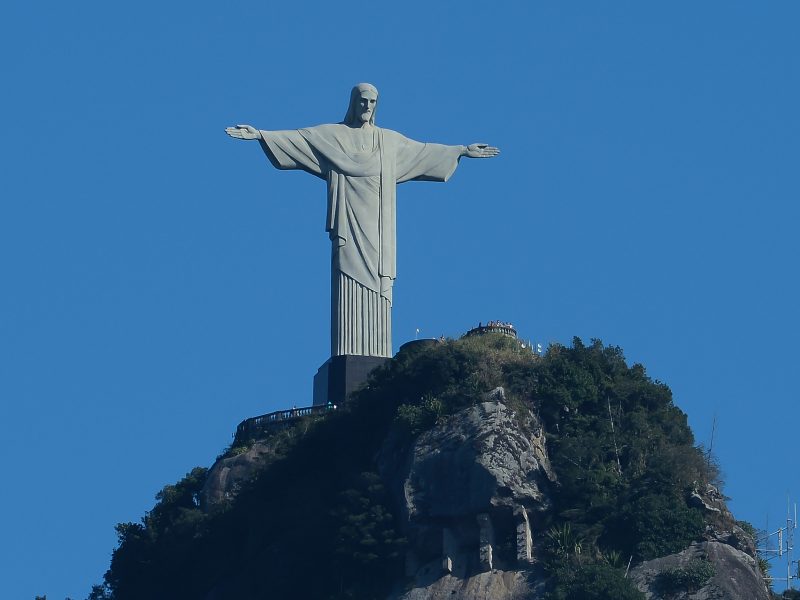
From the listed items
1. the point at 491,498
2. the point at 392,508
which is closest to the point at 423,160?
the point at 392,508

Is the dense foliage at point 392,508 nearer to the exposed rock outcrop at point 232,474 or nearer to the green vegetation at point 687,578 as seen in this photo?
the exposed rock outcrop at point 232,474

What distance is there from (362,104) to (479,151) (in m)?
3.72

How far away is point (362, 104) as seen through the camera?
6975 centimetres

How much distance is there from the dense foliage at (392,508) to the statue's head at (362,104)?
26.4 feet

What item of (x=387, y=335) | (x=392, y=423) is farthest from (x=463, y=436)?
(x=387, y=335)

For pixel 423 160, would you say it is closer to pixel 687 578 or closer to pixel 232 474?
pixel 232 474

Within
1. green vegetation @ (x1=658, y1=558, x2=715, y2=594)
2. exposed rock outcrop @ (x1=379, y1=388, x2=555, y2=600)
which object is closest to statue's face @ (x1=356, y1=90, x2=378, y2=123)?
exposed rock outcrop @ (x1=379, y1=388, x2=555, y2=600)

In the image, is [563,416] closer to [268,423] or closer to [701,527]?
[701,527]

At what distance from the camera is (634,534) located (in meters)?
59.6

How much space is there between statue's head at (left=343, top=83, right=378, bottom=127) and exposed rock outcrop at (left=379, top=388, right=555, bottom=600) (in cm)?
1114

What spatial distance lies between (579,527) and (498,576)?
2128 millimetres

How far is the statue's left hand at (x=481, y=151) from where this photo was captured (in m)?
71.3

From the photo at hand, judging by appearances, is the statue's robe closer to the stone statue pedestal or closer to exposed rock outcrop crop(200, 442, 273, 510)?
the stone statue pedestal

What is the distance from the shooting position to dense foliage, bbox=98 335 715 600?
59.8m
